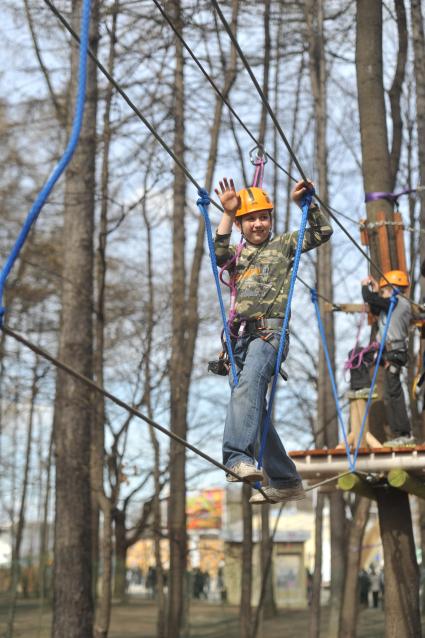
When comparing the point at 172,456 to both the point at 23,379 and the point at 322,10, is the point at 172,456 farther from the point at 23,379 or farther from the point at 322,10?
the point at 23,379

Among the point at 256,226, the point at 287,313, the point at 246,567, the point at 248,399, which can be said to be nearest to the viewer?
the point at 248,399

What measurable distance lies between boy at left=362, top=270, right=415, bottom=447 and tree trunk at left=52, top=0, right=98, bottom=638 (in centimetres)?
356

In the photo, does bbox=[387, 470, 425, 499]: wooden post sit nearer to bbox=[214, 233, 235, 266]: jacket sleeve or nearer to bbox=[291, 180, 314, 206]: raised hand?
bbox=[214, 233, 235, 266]: jacket sleeve

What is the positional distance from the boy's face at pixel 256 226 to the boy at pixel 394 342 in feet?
11.3

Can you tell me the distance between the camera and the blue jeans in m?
4.86

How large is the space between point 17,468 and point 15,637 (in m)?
22.9

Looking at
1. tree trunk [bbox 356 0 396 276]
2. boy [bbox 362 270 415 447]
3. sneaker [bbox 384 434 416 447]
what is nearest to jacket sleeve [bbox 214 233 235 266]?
boy [bbox 362 270 415 447]

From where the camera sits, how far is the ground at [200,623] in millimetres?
15781

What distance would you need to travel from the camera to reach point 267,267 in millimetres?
5219

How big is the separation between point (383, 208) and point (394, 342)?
179cm

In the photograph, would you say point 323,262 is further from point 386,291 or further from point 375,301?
point 375,301

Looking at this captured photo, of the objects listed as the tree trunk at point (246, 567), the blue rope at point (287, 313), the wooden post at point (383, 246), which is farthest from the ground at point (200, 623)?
the blue rope at point (287, 313)

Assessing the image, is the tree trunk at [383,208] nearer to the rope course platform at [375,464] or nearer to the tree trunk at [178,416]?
the rope course platform at [375,464]

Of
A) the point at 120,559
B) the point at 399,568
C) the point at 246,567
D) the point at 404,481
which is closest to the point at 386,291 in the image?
the point at 404,481
